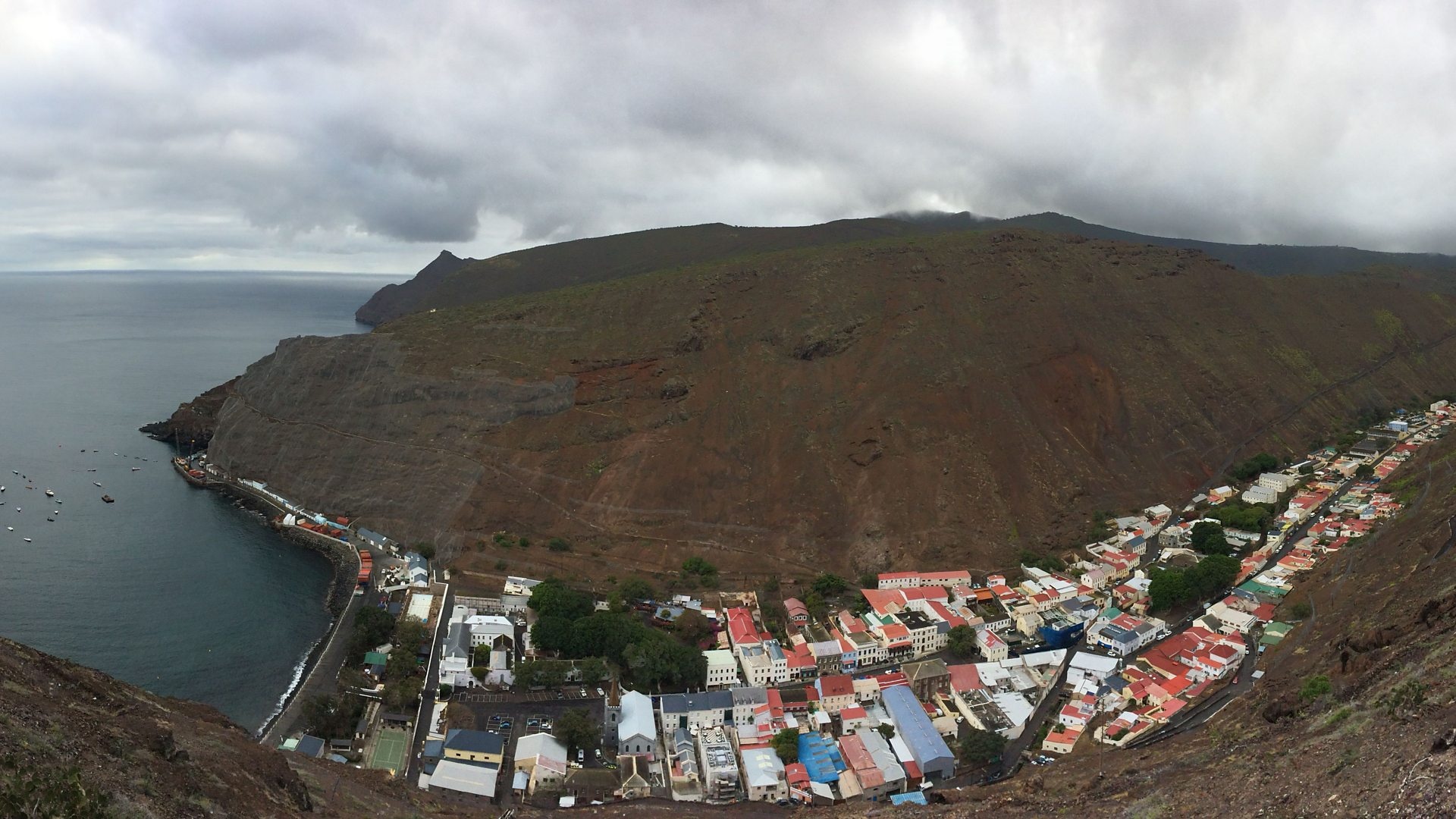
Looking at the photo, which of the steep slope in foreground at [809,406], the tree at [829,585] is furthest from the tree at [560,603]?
the tree at [829,585]

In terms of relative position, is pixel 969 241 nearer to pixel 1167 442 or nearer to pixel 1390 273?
pixel 1167 442

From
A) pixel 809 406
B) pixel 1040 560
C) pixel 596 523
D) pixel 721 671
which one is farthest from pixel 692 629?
pixel 809 406

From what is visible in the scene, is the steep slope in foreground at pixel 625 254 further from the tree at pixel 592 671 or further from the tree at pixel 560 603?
the tree at pixel 592 671

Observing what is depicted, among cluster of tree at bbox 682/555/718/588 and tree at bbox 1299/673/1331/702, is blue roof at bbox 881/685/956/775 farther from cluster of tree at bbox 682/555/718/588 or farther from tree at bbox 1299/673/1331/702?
cluster of tree at bbox 682/555/718/588

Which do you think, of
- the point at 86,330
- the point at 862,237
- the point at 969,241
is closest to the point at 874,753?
the point at 969,241

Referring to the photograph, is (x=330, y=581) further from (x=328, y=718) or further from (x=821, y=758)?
(x=821, y=758)

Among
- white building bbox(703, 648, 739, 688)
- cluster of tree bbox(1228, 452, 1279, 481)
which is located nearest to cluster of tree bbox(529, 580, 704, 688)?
white building bbox(703, 648, 739, 688)
